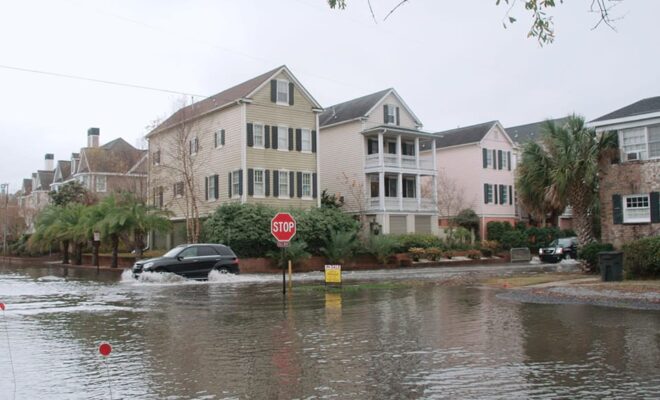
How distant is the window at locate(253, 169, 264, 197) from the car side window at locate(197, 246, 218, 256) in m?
12.7

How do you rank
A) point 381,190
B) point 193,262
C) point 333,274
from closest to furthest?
1. point 333,274
2. point 193,262
3. point 381,190

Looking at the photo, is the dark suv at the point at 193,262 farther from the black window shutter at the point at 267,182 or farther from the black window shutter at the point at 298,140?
the black window shutter at the point at 298,140

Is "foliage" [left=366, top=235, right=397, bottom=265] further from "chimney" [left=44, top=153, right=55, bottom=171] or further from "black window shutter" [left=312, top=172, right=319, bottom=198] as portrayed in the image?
"chimney" [left=44, top=153, right=55, bottom=171]

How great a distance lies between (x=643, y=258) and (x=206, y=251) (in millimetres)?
16024

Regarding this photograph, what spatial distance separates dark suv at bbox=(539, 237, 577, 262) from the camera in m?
41.3

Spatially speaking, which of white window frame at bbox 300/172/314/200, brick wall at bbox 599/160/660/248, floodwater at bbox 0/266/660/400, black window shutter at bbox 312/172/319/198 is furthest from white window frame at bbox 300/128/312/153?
floodwater at bbox 0/266/660/400

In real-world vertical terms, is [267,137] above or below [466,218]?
above

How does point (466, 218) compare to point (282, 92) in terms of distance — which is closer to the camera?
point (282, 92)

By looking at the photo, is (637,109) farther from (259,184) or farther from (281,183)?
(259,184)

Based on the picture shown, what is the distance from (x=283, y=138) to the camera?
41.4 metres

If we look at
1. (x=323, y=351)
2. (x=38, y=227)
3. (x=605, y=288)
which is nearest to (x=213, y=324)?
(x=323, y=351)

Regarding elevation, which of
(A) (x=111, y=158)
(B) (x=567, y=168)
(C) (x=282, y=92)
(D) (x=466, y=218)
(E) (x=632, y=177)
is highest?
(C) (x=282, y=92)

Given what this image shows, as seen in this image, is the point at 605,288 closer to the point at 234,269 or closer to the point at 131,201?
the point at 234,269

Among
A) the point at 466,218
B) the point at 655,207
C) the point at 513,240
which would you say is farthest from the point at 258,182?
the point at 655,207
